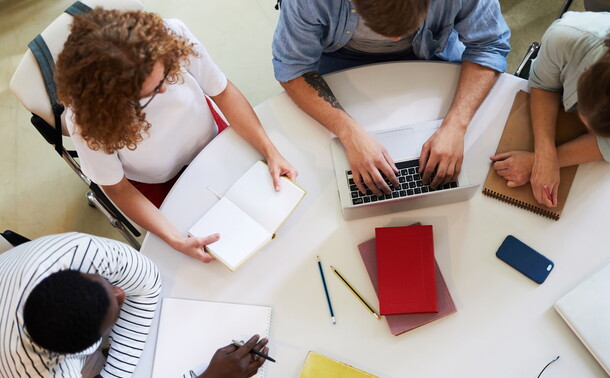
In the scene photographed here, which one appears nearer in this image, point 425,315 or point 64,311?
point 64,311

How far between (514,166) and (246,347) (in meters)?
0.80

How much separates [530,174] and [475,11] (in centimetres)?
46

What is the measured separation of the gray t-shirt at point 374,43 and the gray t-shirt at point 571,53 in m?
0.37

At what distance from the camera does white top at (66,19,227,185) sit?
1.19 m

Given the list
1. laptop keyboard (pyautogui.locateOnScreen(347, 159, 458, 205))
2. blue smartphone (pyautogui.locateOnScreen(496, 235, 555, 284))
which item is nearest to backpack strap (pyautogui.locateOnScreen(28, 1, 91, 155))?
laptop keyboard (pyautogui.locateOnScreen(347, 159, 458, 205))

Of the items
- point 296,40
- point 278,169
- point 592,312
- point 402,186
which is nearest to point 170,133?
point 278,169

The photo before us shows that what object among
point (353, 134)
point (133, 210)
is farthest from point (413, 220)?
point (133, 210)

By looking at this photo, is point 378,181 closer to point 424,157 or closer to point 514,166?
point 424,157

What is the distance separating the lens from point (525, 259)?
1.17m

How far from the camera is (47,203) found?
214 centimetres

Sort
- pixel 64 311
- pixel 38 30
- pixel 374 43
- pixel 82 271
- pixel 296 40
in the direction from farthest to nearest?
pixel 38 30 < pixel 374 43 < pixel 296 40 < pixel 82 271 < pixel 64 311

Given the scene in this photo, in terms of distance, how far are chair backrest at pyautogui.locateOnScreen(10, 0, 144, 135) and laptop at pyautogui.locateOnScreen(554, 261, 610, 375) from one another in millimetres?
1301

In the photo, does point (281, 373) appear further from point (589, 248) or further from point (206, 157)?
point (589, 248)

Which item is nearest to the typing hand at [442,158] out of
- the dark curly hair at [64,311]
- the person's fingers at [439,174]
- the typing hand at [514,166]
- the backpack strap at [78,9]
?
the person's fingers at [439,174]
